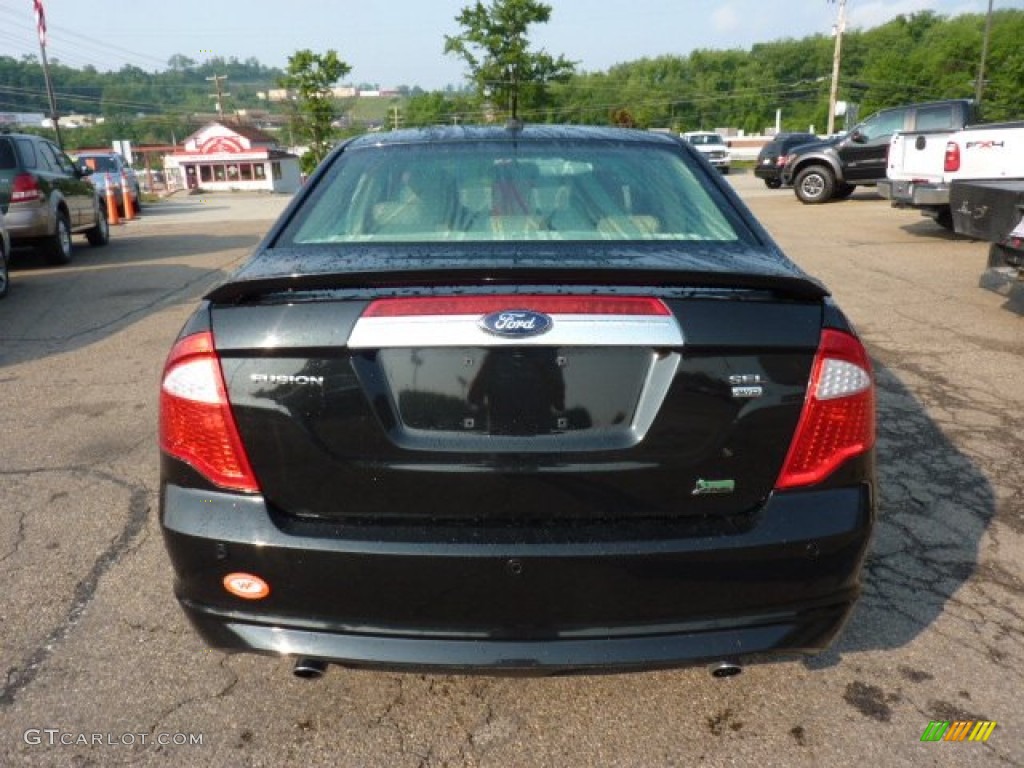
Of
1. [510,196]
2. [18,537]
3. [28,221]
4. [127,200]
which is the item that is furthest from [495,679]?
[127,200]

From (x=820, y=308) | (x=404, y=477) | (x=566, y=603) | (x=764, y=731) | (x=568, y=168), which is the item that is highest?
(x=568, y=168)

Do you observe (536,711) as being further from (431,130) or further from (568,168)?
(431,130)

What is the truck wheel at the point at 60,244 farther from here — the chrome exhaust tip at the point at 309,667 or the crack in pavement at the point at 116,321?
the chrome exhaust tip at the point at 309,667

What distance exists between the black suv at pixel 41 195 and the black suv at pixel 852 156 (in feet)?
48.6

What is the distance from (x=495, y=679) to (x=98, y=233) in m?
14.0

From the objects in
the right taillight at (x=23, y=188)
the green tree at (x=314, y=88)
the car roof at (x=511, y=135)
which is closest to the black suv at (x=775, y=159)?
the right taillight at (x=23, y=188)

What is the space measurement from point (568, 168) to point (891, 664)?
2.01 metres

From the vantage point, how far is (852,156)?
1809 cm

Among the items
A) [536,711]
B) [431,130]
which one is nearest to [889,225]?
[431,130]

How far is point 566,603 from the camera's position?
1.94 meters

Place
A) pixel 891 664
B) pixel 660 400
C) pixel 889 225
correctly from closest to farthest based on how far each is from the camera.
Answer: pixel 660 400 < pixel 891 664 < pixel 889 225

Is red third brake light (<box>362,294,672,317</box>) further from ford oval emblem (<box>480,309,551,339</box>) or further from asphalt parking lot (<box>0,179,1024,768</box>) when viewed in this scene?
asphalt parking lot (<box>0,179,1024,768</box>)

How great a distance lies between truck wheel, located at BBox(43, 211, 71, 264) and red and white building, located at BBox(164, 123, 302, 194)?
48.0 meters

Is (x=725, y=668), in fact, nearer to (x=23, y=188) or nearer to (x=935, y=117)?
(x=23, y=188)
